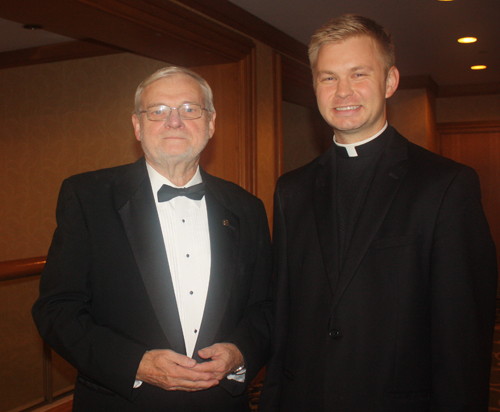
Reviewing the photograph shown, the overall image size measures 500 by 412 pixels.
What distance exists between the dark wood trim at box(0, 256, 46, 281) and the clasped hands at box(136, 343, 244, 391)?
155 cm

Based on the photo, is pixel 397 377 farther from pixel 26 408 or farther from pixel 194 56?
pixel 194 56

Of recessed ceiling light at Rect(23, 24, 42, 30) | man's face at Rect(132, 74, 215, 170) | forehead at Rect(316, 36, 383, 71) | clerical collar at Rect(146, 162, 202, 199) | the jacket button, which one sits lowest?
the jacket button

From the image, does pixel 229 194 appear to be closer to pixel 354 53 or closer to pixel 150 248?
pixel 150 248

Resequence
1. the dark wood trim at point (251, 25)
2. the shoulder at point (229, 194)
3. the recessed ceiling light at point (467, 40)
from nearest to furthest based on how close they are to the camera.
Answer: the shoulder at point (229, 194) → the dark wood trim at point (251, 25) → the recessed ceiling light at point (467, 40)

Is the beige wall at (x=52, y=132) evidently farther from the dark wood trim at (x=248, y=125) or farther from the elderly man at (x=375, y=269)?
the elderly man at (x=375, y=269)

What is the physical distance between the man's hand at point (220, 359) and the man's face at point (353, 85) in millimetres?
880

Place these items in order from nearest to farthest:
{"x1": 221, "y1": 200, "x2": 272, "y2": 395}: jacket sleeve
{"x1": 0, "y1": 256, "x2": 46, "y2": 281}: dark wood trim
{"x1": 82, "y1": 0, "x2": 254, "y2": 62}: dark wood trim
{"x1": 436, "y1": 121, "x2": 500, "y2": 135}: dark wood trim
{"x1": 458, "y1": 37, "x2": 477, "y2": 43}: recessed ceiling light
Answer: {"x1": 221, "y1": 200, "x2": 272, "y2": 395}: jacket sleeve
{"x1": 0, "y1": 256, "x2": 46, "y2": 281}: dark wood trim
{"x1": 82, "y1": 0, "x2": 254, "y2": 62}: dark wood trim
{"x1": 458, "y1": 37, "x2": 477, "y2": 43}: recessed ceiling light
{"x1": 436, "y1": 121, "x2": 500, "y2": 135}: dark wood trim

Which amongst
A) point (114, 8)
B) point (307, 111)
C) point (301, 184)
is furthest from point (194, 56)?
point (307, 111)

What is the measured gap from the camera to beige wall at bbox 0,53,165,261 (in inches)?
202

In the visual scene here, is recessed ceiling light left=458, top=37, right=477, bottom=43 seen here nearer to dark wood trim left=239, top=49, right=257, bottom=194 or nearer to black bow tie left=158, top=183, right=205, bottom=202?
dark wood trim left=239, top=49, right=257, bottom=194

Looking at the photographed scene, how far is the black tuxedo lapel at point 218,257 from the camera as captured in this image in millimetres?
1738

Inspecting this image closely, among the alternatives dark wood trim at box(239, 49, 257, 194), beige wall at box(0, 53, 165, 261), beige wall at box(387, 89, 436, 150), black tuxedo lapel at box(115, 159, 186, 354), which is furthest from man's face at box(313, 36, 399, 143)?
beige wall at box(387, 89, 436, 150)

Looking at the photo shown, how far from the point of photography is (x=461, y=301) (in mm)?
1432

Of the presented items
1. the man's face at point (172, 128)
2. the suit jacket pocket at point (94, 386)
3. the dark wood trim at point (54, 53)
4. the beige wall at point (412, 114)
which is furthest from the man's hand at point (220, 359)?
the beige wall at point (412, 114)
